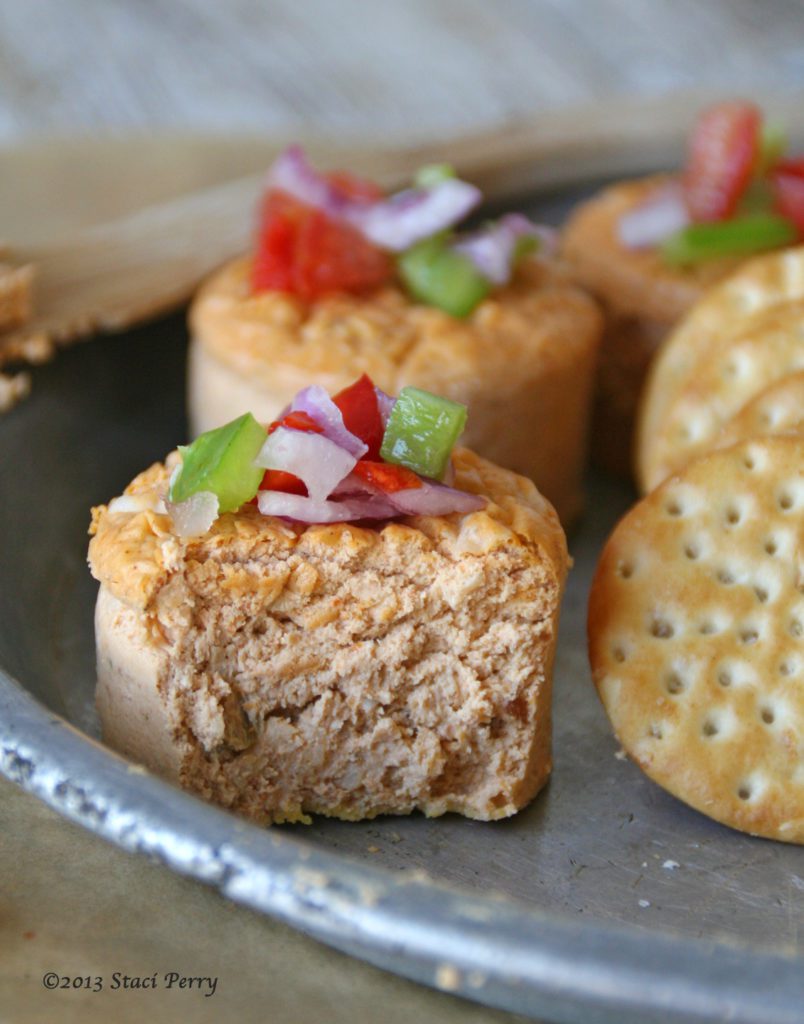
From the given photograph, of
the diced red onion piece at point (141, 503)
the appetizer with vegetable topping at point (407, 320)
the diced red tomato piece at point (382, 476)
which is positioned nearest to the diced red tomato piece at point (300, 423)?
the diced red tomato piece at point (382, 476)

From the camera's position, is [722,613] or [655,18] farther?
[655,18]

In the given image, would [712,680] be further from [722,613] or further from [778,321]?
[778,321]

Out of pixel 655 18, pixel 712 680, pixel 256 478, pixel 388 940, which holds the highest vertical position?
pixel 256 478

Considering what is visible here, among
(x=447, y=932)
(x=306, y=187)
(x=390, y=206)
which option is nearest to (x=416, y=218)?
(x=390, y=206)

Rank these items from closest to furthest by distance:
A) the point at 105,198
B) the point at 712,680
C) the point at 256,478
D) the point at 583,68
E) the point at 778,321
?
the point at 256,478 → the point at 712,680 → the point at 778,321 → the point at 105,198 → the point at 583,68

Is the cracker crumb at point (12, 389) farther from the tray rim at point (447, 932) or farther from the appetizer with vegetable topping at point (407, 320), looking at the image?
the tray rim at point (447, 932)

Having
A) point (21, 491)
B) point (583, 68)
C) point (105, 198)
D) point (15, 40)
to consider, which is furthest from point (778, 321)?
point (15, 40)
